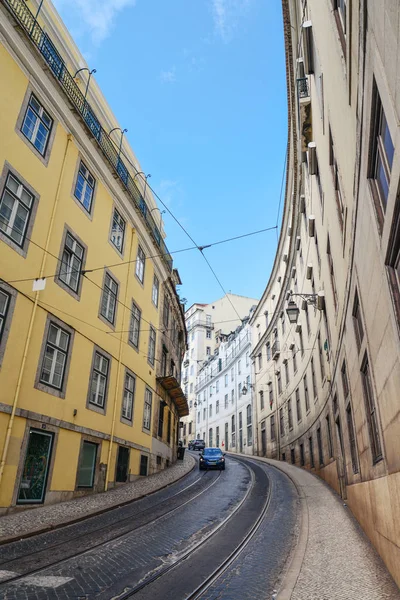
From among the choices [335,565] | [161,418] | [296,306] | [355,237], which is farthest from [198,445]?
[355,237]

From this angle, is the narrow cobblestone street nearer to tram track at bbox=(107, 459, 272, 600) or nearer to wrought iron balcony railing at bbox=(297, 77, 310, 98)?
tram track at bbox=(107, 459, 272, 600)

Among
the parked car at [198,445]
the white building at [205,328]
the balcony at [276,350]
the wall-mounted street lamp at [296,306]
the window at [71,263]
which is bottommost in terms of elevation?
the parked car at [198,445]

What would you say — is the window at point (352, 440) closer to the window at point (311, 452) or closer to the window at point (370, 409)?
the window at point (370, 409)

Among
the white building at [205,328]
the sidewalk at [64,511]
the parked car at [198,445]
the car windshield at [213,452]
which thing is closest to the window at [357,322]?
the sidewalk at [64,511]

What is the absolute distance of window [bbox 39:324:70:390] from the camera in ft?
40.2

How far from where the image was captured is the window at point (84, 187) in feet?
50.2

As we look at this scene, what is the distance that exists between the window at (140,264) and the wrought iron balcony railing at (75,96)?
1.41m

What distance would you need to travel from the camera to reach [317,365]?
61.1ft

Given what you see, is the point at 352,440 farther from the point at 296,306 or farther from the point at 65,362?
the point at 65,362

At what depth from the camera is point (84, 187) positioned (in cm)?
1576

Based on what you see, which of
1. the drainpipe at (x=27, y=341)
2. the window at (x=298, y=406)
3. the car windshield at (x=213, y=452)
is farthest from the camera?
the car windshield at (x=213, y=452)

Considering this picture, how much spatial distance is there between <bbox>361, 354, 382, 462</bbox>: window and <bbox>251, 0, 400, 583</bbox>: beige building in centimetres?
2

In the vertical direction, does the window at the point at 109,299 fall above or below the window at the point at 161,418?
above

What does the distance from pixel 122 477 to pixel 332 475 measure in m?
8.07
